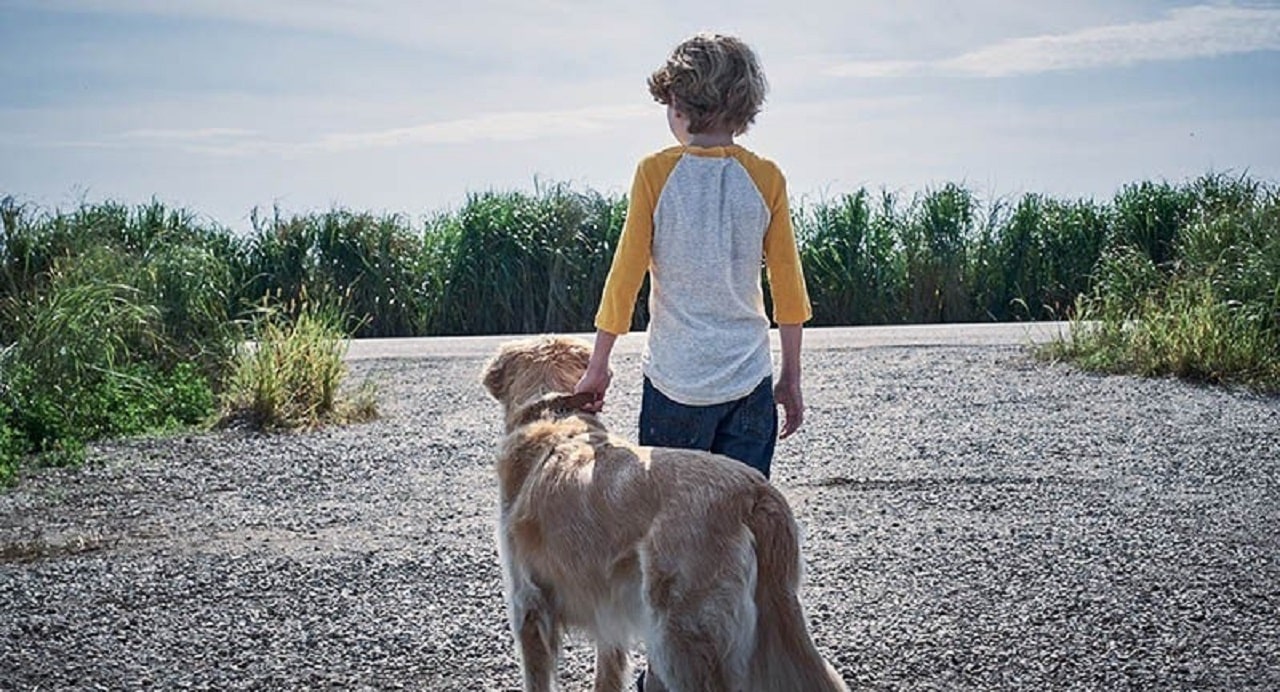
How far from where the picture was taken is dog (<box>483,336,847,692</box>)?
12.8 ft

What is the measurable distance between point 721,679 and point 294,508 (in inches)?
194

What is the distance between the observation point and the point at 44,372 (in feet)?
36.8

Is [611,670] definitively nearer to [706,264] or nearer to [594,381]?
[594,381]

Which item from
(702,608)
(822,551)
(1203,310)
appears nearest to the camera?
(702,608)

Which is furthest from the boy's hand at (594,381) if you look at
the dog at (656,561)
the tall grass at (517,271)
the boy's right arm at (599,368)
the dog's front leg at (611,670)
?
the tall grass at (517,271)

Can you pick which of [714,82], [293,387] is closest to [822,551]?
[714,82]

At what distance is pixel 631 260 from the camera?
4477mm

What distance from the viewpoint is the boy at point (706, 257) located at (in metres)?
4.43

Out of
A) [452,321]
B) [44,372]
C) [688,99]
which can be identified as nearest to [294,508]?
[44,372]

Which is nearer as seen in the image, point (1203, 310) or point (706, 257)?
point (706, 257)

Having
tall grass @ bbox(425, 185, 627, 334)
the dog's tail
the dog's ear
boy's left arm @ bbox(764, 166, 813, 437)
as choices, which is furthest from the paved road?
the dog's tail

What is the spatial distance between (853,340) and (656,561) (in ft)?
38.6

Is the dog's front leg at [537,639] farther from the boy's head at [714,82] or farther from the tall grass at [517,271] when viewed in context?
the tall grass at [517,271]

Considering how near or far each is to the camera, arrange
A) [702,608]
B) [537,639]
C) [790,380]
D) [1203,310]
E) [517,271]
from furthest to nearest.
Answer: [517,271]
[1203,310]
[790,380]
[537,639]
[702,608]
